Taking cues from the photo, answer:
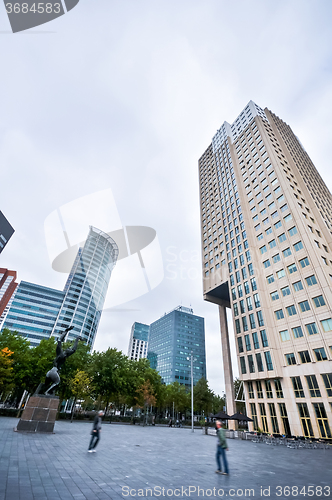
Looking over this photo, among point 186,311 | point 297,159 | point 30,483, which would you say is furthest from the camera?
point 186,311

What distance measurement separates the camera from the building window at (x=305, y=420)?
28.3 metres

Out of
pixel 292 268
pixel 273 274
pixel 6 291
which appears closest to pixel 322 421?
pixel 292 268

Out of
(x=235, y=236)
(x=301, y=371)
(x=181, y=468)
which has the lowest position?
(x=181, y=468)

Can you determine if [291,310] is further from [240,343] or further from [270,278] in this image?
[240,343]

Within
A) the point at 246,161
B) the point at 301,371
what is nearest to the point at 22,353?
the point at 301,371

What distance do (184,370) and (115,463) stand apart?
125 meters

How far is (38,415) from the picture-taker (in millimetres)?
14867

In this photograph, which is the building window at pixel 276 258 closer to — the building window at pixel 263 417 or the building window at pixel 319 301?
the building window at pixel 319 301

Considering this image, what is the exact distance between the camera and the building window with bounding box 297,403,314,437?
2828 cm

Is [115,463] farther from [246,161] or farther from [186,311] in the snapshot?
[186,311]

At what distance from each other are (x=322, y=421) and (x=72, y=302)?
321ft

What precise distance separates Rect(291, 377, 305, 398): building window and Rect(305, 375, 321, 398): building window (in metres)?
1.15

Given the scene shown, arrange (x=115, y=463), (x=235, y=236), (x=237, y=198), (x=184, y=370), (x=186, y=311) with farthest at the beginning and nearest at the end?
(x=186, y=311), (x=184, y=370), (x=237, y=198), (x=235, y=236), (x=115, y=463)

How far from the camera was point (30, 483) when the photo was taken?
5457mm
